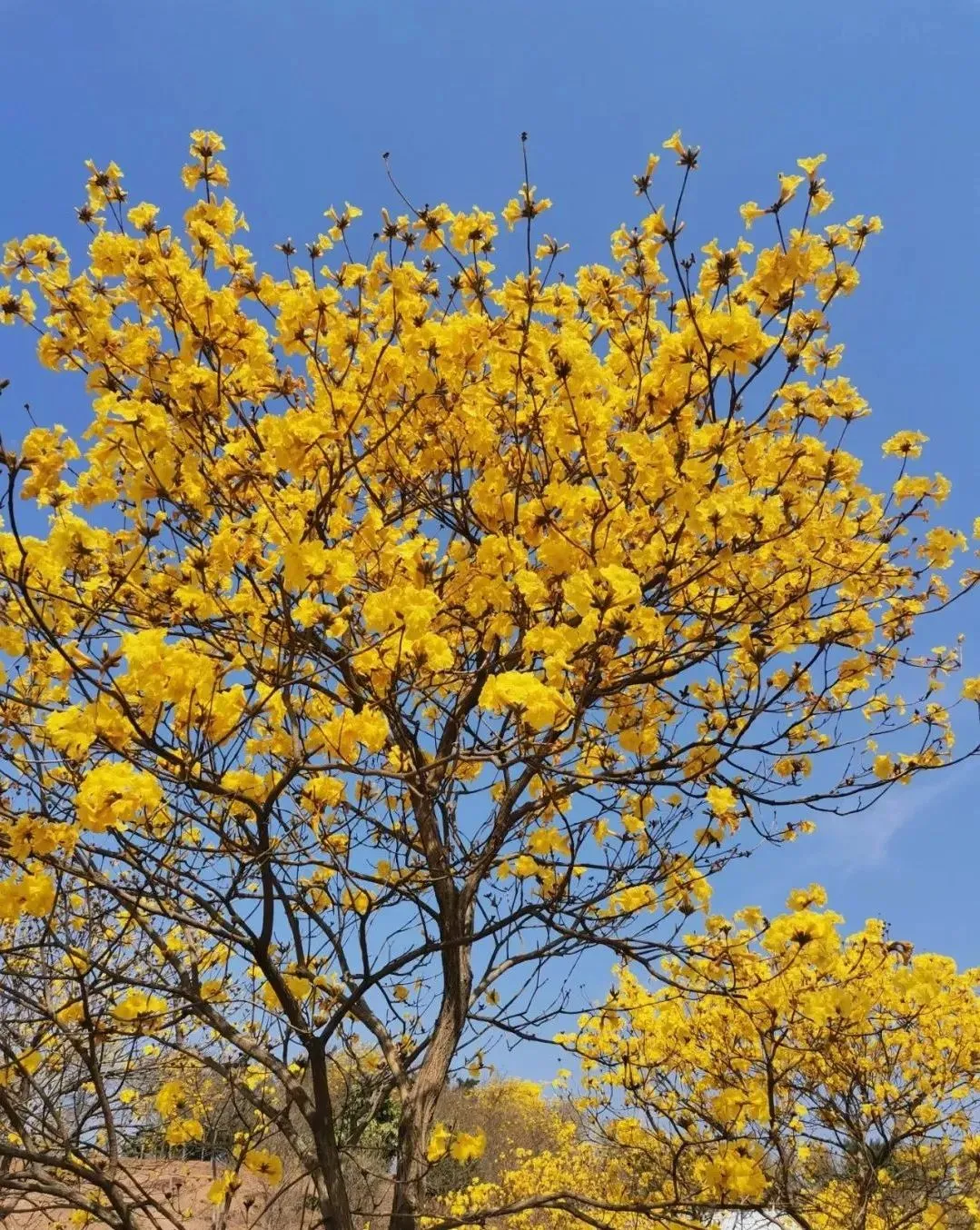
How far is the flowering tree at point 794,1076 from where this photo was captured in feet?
9.91

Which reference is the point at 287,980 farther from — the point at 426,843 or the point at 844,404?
the point at 844,404

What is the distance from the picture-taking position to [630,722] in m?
3.54

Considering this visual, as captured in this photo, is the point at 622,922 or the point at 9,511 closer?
the point at 9,511

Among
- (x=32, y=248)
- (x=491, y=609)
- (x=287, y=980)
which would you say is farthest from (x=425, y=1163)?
(x=32, y=248)

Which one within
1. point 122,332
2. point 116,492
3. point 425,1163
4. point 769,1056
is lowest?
point 425,1163

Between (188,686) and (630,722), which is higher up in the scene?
(630,722)

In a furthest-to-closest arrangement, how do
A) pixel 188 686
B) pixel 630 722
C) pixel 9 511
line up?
pixel 630 722, pixel 188 686, pixel 9 511

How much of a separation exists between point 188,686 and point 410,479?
1.68m

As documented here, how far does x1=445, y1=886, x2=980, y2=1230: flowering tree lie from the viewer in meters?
3.02

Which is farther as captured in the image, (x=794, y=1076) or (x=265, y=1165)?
Result: (x=794, y=1076)

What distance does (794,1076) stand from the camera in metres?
6.89

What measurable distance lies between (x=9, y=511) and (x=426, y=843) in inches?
91.9

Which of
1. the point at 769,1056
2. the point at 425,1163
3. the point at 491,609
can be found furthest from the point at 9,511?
the point at 769,1056

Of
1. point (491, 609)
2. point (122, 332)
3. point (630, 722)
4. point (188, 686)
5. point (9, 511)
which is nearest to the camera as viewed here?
point (9, 511)
